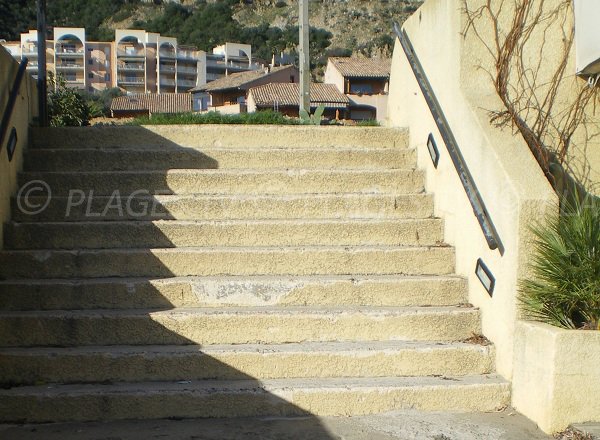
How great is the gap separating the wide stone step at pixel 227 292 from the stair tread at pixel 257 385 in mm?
648

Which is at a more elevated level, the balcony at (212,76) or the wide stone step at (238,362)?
the balcony at (212,76)

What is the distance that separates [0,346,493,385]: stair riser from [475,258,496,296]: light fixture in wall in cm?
40

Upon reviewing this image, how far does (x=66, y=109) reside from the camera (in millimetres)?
10227

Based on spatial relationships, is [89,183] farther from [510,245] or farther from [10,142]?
[510,245]

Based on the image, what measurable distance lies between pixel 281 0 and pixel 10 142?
136m

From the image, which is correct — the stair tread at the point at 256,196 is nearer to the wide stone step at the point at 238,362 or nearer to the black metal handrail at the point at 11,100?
the black metal handrail at the point at 11,100

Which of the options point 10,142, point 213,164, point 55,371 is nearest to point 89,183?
point 10,142

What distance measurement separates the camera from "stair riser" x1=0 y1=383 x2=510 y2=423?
405cm

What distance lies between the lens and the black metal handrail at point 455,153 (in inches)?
177

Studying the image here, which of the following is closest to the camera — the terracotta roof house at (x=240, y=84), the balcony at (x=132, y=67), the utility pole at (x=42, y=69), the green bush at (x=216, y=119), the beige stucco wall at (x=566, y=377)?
the beige stucco wall at (x=566, y=377)

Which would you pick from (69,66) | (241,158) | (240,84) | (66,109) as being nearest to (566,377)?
(241,158)

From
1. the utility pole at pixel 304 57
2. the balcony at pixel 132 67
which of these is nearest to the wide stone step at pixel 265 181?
the utility pole at pixel 304 57

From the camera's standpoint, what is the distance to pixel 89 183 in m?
5.76

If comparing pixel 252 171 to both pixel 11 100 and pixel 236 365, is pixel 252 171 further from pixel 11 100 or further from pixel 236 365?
pixel 236 365
